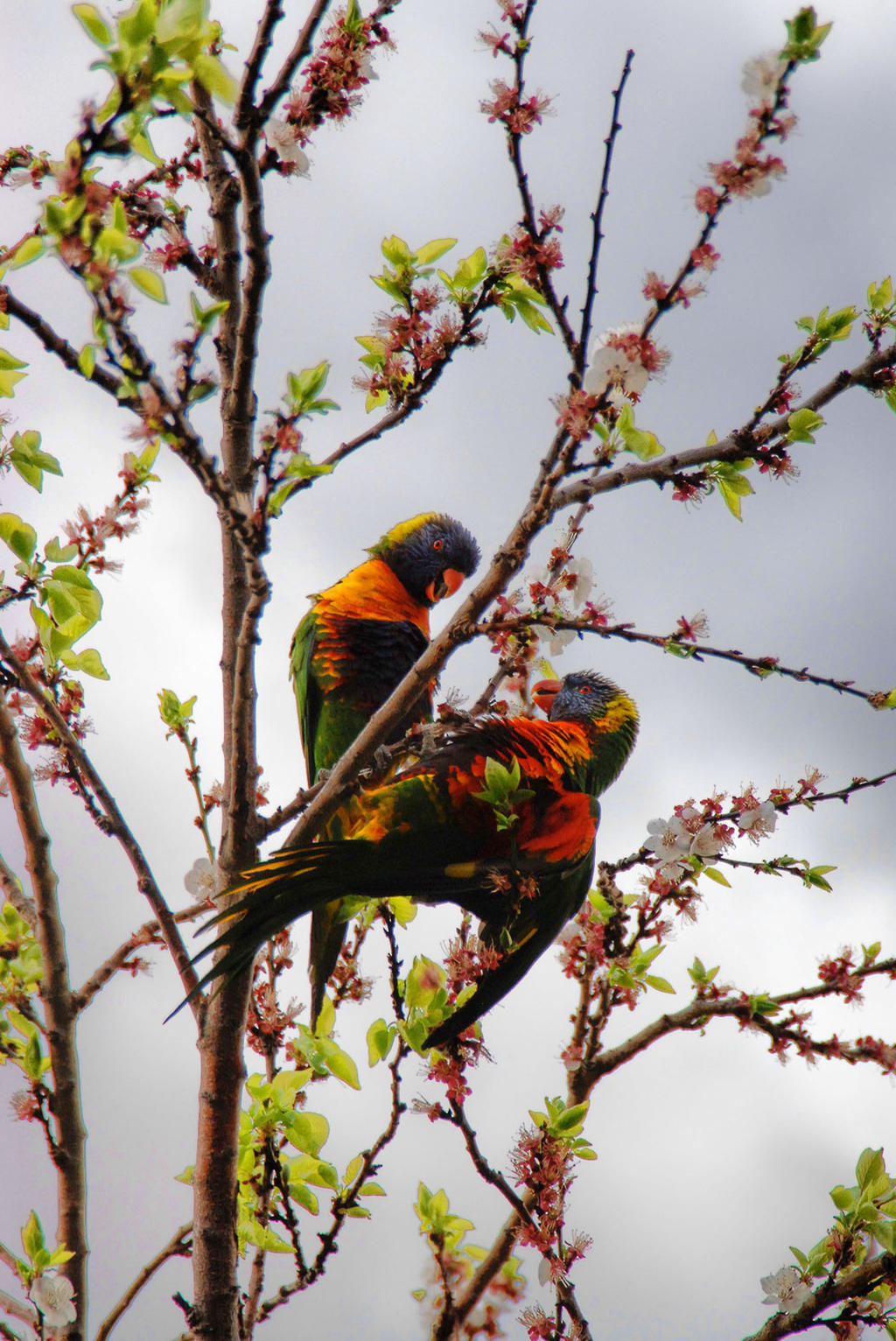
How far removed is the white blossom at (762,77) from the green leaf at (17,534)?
1.56 metres

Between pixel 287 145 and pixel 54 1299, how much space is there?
2.47m

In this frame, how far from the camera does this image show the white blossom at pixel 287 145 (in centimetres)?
192

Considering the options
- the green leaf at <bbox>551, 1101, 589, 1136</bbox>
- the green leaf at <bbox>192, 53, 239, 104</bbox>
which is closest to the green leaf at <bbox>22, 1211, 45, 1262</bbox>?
the green leaf at <bbox>551, 1101, 589, 1136</bbox>

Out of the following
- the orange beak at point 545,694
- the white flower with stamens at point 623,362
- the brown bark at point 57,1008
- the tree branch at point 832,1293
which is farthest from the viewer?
the orange beak at point 545,694

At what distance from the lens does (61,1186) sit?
2.40m

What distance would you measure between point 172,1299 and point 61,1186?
52 centimetres

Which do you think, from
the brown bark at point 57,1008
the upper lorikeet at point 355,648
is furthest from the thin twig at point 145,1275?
the upper lorikeet at point 355,648

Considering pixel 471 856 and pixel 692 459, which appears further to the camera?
pixel 471 856

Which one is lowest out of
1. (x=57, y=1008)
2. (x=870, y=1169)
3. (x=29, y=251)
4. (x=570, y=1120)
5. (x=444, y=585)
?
(x=870, y=1169)

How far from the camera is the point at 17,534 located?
2055mm

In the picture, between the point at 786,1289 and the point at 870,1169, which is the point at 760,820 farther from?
the point at 786,1289

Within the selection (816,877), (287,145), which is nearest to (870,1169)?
(816,877)

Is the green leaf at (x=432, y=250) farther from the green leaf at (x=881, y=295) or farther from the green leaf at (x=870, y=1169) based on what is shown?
the green leaf at (x=870, y=1169)

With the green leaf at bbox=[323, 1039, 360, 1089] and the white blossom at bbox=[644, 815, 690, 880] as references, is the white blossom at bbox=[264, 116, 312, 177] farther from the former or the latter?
the green leaf at bbox=[323, 1039, 360, 1089]
